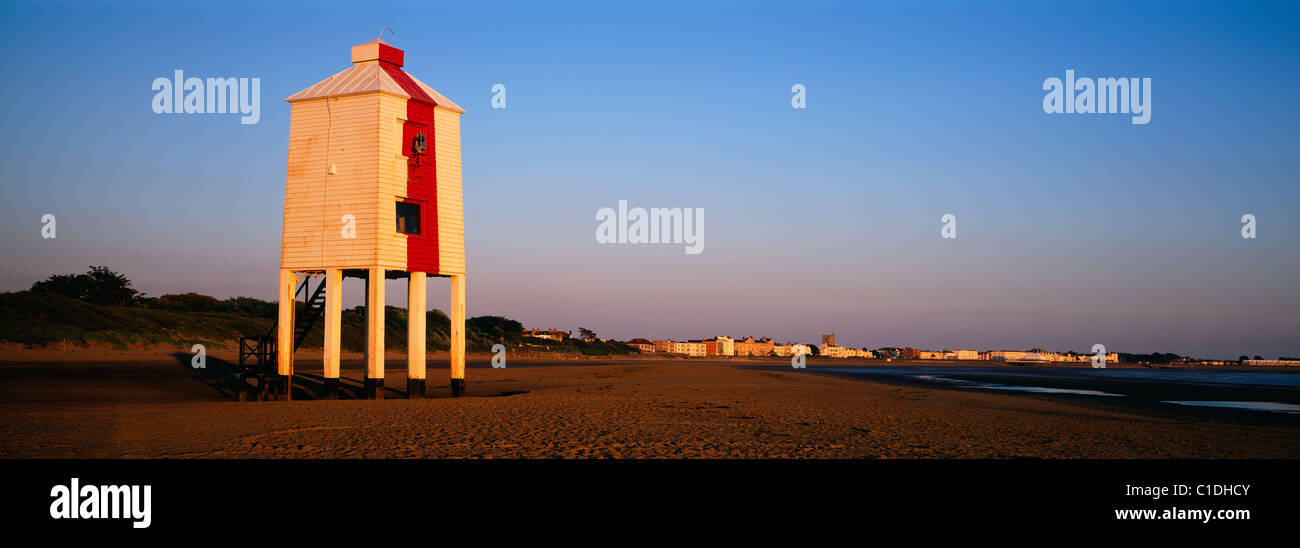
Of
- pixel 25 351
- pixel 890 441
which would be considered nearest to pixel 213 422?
pixel 890 441

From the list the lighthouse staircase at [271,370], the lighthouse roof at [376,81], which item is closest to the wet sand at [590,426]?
the lighthouse staircase at [271,370]

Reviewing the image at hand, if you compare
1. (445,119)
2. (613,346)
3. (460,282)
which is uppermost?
(445,119)

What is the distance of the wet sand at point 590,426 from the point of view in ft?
39.7

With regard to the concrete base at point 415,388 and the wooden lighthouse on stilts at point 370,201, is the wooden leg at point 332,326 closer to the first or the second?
the wooden lighthouse on stilts at point 370,201

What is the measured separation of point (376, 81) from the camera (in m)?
22.5

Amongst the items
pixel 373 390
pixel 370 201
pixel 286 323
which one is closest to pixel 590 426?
pixel 373 390

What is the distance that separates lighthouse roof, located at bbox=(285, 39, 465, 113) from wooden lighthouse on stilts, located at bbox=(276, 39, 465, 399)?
0.06m

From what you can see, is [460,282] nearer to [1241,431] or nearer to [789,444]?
[789,444]

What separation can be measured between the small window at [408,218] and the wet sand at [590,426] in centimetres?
533

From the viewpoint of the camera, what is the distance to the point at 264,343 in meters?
24.3

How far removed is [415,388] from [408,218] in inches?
213

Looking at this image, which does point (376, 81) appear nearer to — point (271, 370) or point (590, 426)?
point (271, 370)
